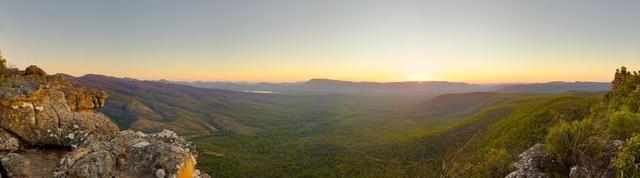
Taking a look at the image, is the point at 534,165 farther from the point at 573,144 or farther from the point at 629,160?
the point at 629,160

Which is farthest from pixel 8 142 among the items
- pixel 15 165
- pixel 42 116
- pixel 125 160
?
pixel 125 160

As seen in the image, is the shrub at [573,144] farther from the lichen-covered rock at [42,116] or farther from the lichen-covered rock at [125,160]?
the lichen-covered rock at [42,116]

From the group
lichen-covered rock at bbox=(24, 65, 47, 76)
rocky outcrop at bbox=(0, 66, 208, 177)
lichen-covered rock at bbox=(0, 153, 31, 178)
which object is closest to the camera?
lichen-covered rock at bbox=(0, 153, 31, 178)

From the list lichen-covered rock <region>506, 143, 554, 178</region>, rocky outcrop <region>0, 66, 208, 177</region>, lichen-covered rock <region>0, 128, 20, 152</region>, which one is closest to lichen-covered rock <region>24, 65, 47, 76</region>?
rocky outcrop <region>0, 66, 208, 177</region>

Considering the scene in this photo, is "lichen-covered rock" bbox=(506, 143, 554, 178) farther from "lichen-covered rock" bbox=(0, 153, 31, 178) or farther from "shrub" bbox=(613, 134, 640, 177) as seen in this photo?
"lichen-covered rock" bbox=(0, 153, 31, 178)

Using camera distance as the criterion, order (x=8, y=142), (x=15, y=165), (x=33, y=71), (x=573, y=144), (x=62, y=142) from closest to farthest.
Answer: (x=15, y=165) → (x=8, y=142) → (x=62, y=142) → (x=33, y=71) → (x=573, y=144)

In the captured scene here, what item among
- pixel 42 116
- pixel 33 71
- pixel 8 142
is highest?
pixel 33 71
